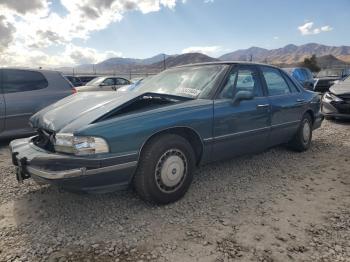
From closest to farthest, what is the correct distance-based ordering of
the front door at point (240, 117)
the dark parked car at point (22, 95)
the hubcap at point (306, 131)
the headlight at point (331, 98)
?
the front door at point (240, 117)
the hubcap at point (306, 131)
the dark parked car at point (22, 95)
the headlight at point (331, 98)

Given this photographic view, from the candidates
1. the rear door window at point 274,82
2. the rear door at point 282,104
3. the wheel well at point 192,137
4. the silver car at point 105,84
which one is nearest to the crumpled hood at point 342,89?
the rear door at point 282,104

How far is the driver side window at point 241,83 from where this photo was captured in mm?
3857

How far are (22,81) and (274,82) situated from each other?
183 inches

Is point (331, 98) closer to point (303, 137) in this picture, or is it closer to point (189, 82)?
point (303, 137)

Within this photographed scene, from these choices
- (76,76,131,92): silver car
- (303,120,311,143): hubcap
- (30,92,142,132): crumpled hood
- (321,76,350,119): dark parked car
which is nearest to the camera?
(30,92,142,132): crumpled hood

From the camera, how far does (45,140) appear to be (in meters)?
3.30

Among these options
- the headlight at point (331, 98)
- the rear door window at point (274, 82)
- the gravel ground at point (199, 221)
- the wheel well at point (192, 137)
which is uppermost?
the rear door window at point (274, 82)

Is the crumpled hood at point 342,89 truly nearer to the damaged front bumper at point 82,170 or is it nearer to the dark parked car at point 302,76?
the damaged front bumper at point 82,170

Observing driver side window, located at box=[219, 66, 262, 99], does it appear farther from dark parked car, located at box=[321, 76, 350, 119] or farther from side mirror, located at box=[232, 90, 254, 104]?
dark parked car, located at box=[321, 76, 350, 119]

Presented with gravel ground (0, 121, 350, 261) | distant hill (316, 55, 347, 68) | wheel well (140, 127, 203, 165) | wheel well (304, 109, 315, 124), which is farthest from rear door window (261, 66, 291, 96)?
distant hill (316, 55, 347, 68)

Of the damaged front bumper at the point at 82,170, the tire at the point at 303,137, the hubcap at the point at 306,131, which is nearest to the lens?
the damaged front bumper at the point at 82,170

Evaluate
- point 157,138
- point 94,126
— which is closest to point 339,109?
point 157,138

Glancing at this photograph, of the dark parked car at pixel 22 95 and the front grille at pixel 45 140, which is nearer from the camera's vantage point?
the front grille at pixel 45 140

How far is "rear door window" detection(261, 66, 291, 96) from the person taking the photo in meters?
4.58
